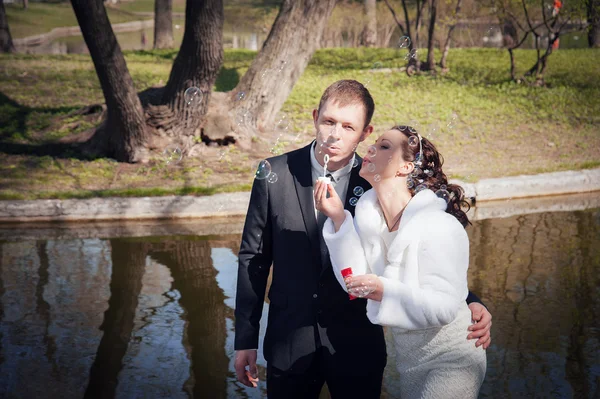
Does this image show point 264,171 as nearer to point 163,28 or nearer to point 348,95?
point 348,95

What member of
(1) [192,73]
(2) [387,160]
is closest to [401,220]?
(2) [387,160]

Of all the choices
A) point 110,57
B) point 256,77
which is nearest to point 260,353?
point 110,57

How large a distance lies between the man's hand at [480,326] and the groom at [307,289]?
0.08 ft

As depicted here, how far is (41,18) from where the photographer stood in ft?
135

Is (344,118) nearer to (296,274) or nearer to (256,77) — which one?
(296,274)

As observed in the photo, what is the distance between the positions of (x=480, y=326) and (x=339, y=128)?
945mm

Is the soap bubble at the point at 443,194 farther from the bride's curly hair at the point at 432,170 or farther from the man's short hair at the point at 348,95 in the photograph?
the man's short hair at the point at 348,95

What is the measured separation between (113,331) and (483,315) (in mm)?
3925


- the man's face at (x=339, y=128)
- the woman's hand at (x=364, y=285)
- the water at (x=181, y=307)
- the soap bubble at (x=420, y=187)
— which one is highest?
the man's face at (x=339, y=128)

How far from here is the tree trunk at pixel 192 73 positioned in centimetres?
1128

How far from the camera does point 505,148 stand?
13.0m

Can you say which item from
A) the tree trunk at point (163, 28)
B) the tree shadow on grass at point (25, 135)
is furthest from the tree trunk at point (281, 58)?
the tree trunk at point (163, 28)

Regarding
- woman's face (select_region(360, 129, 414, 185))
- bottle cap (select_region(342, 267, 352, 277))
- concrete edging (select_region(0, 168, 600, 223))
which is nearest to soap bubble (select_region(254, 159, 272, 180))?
woman's face (select_region(360, 129, 414, 185))

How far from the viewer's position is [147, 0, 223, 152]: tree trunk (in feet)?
37.0
